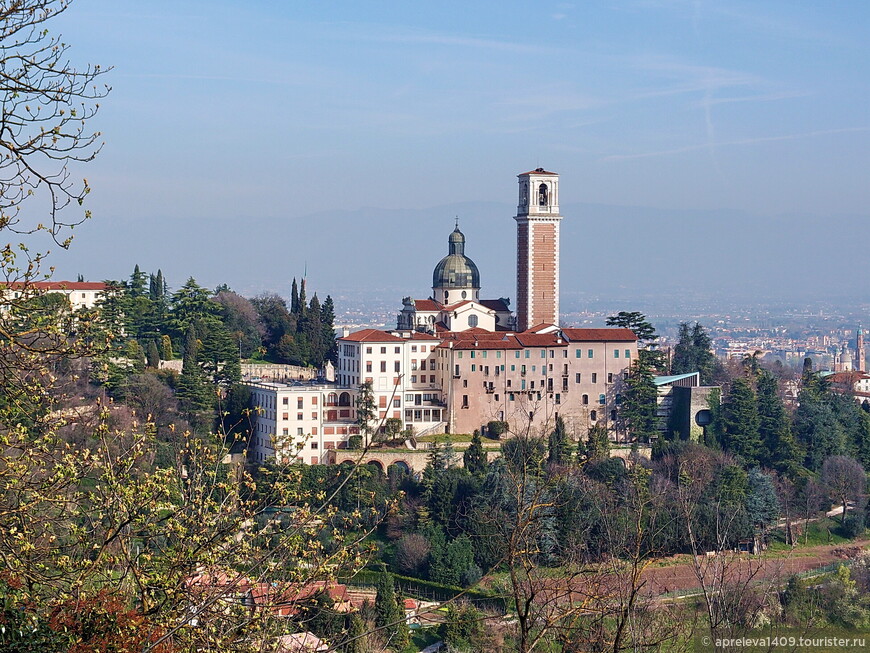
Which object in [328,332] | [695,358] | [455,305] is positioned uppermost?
[455,305]

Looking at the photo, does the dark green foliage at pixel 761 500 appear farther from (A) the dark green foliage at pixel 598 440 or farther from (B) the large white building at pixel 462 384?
(B) the large white building at pixel 462 384

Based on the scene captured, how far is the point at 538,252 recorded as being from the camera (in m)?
48.6

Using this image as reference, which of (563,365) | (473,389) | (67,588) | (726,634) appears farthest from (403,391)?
(67,588)

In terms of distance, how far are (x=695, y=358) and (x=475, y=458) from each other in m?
16.1

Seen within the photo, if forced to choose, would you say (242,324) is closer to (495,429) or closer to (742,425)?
(495,429)

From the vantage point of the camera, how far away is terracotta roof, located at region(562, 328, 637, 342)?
4519 cm

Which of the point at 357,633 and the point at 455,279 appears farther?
the point at 455,279

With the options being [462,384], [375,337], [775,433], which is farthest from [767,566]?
[375,337]

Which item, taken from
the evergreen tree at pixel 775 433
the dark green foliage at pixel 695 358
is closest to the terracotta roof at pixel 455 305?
the dark green foliage at pixel 695 358

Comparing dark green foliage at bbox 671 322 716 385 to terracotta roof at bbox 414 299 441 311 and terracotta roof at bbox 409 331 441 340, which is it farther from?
terracotta roof at bbox 409 331 441 340

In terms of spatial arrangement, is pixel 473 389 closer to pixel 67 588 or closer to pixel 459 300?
pixel 459 300

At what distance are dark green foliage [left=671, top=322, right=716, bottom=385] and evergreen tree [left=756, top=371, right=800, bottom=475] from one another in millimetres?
4678

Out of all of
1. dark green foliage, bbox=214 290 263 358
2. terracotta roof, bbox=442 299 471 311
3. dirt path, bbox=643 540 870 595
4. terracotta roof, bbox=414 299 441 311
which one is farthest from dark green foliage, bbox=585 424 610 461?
dark green foliage, bbox=214 290 263 358

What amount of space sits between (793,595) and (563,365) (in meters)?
14.2
